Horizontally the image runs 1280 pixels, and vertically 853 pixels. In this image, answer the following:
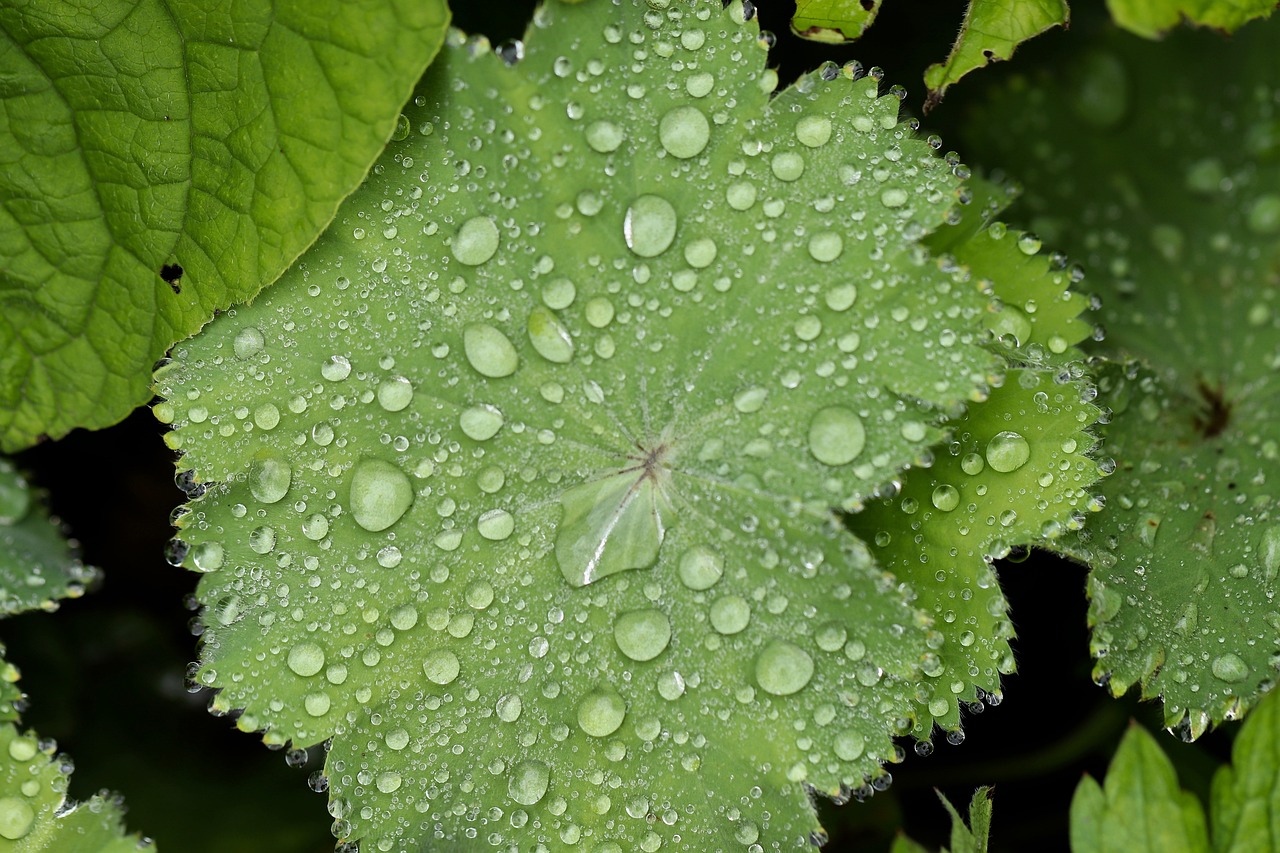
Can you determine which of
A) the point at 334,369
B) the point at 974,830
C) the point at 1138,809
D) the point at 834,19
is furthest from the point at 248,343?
the point at 1138,809

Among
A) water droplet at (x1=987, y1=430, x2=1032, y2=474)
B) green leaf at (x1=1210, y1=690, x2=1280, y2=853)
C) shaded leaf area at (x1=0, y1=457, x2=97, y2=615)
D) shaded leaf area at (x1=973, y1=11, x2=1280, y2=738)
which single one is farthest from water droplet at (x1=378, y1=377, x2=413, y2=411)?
green leaf at (x1=1210, y1=690, x2=1280, y2=853)

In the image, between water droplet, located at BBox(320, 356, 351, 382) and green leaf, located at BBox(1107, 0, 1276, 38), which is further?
water droplet, located at BBox(320, 356, 351, 382)

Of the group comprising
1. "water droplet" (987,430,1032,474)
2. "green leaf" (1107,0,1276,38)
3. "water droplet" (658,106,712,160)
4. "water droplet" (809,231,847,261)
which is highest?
"green leaf" (1107,0,1276,38)

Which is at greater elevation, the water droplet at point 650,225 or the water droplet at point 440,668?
the water droplet at point 650,225

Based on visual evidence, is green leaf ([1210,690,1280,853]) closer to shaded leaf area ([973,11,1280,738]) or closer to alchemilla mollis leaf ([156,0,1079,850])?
shaded leaf area ([973,11,1280,738])

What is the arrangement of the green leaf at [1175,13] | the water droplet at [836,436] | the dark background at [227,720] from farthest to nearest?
the dark background at [227,720] → the water droplet at [836,436] → the green leaf at [1175,13]

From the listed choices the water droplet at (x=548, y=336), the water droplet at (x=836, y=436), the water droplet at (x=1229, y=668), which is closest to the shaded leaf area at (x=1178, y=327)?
the water droplet at (x=1229, y=668)

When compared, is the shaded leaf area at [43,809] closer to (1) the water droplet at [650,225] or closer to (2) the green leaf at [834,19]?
(1) the water droplet at [650,225]
